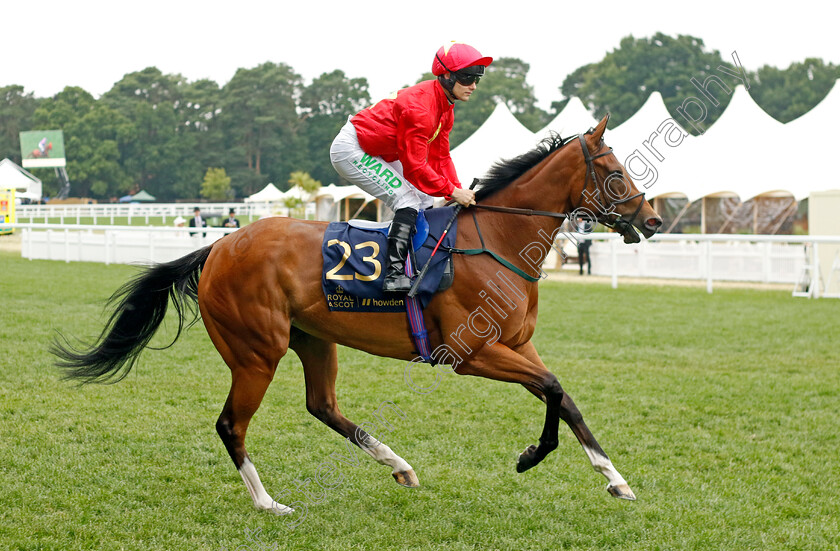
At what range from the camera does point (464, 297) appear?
4.05 m

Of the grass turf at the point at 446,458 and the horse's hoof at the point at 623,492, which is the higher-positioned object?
A: the horse's hoof at the point at 623,492

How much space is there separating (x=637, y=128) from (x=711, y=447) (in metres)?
19.2

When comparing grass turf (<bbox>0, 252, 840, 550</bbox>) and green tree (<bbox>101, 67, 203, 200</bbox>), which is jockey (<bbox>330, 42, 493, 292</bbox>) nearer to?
grass turf (<bbox>0, 252, 840, 550</bbox>)

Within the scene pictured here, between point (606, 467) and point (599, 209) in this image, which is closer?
point (606, 467)

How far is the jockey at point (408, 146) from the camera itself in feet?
13.2

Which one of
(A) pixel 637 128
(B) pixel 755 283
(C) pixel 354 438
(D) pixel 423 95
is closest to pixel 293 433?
(C) pixel 354 438

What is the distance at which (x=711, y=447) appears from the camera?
16.9ft

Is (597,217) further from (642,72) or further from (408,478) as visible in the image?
(642,72)

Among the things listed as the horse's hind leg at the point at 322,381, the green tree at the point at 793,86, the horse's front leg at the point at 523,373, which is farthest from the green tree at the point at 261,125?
the horse's front leg at the point at 523,373

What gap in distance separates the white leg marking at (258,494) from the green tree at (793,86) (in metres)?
58.5

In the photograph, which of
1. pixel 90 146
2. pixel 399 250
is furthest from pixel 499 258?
pixel 90 146

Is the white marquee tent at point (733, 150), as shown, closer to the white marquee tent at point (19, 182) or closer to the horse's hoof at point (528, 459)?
the horse's hoof at point (528, 459)

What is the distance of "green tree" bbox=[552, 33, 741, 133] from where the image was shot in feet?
195

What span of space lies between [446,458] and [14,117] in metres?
84.0
